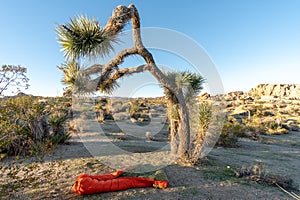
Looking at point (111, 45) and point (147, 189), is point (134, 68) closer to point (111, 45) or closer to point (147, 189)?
point (111, 45)

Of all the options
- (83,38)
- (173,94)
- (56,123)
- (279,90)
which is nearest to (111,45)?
(83,38)

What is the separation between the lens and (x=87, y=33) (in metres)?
4.79

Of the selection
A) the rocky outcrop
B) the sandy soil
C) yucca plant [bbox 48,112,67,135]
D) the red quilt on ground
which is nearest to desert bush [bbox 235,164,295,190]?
the sandy soil

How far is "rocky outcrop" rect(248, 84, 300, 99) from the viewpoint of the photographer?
60938 mm

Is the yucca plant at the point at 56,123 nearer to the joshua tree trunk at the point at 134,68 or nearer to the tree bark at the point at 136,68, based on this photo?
the joshua tree trunk at the point at 134,68

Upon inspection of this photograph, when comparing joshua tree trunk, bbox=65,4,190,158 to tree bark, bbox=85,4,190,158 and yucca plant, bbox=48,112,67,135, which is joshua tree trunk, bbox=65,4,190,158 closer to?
tree bark, bbox=85,4,190,158

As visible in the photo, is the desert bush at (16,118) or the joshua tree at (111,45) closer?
the desert bush at (16,118)

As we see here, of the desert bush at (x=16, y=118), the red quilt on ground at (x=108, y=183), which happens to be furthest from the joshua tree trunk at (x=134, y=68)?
the desert bush at (x=16, y=118)

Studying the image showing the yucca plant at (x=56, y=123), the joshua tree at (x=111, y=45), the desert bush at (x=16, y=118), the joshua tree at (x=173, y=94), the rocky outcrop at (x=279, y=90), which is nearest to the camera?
the desert bush at (x=16, y=118)

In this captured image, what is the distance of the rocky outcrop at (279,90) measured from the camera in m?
60.9

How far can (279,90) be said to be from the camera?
66500 mm

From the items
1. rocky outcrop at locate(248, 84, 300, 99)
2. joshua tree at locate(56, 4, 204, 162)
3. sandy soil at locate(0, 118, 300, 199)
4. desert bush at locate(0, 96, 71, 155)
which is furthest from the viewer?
rocky outcrop at locate(248, 84, 300, 99)

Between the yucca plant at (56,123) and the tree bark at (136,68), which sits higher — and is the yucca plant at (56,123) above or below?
below

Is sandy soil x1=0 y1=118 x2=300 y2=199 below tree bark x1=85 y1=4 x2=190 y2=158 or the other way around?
below
